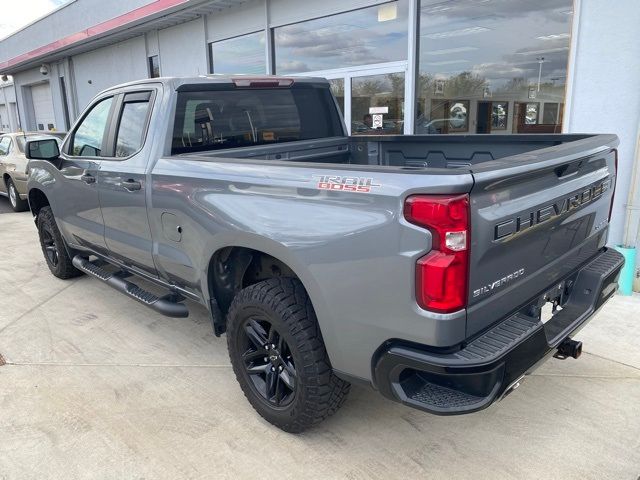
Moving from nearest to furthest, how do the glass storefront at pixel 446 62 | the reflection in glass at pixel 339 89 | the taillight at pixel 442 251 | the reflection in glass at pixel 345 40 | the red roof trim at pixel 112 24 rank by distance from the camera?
the taillight at pixel 442 251
the glass storefront at pixel 446 62
the reflection in glass at pixel 345 40
the reflection in glass at pixel 339 89
the red roof trim at pixel 112 24

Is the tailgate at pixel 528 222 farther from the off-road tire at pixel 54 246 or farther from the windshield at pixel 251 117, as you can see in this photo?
the off-road tire at pixel 54 246

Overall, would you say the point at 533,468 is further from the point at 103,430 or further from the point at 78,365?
the point at 78,365

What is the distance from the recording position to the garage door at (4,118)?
28.2 metres

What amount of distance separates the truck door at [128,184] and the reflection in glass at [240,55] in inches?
266

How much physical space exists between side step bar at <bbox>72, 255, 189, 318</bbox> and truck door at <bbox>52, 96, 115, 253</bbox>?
226 mm

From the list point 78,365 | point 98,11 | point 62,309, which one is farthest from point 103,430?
point 98,11

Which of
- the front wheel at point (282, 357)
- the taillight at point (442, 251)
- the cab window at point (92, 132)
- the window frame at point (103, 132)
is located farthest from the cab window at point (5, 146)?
the taillight at point (442, 251)

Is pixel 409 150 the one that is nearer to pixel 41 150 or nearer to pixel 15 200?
pixel 41 150

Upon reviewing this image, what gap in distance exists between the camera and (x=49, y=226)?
5.34 m

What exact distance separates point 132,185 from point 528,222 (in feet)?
8.61

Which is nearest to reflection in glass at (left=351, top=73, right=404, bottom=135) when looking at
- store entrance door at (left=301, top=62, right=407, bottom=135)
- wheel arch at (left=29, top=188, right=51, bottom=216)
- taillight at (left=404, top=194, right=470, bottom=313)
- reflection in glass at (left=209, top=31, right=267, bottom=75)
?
store entrance door at (left=301, top=62, right=407, bottom=135)

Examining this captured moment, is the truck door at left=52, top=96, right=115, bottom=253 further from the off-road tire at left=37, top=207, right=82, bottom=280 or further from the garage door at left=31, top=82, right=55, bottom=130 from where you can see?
the garage door at left=31, top=82, right=55, bottom=130

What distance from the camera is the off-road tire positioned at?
5.33 m

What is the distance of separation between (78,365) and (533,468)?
310 centimetres
